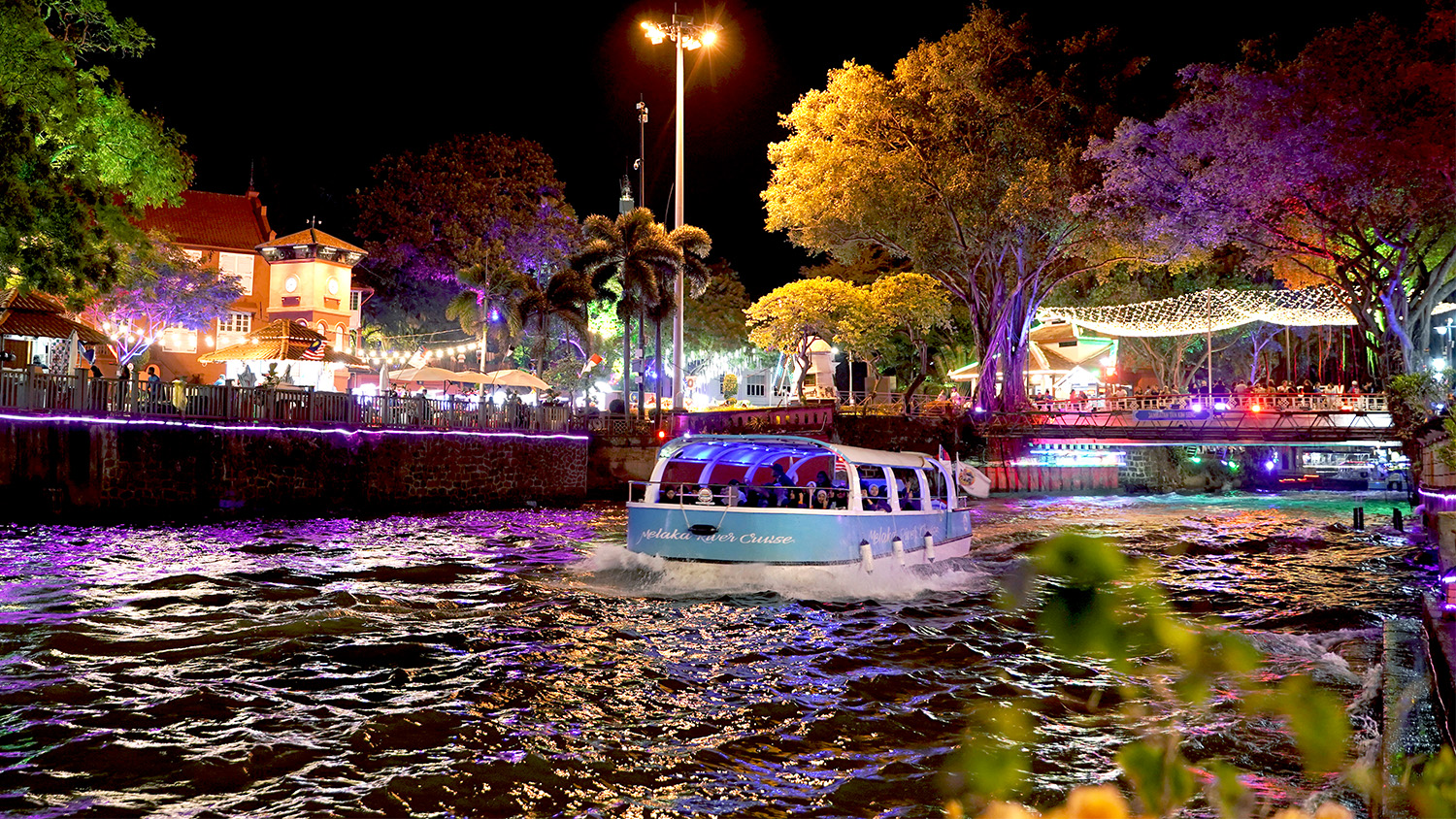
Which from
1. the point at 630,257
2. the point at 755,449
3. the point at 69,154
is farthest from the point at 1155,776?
the point at 630,257

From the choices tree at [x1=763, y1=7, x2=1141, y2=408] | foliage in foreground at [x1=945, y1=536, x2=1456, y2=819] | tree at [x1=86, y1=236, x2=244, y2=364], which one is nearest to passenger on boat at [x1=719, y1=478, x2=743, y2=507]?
foliage in foreground at [x1=945, y1=536, x2=1456, y2=819]

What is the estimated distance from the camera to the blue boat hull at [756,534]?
16.2 metres

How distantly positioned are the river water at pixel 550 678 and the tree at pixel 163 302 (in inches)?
953

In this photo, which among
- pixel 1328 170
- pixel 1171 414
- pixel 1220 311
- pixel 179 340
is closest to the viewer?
pixel 1328 170

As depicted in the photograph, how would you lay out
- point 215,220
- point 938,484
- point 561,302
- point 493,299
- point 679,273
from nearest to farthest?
point 938,484 < point 679,273 < point 561,302 < point 493,299 < point 215,220

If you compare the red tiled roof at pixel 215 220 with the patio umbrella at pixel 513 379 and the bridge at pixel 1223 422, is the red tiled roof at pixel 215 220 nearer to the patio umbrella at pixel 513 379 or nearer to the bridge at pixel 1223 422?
the patio umbrella at pixel 513 379

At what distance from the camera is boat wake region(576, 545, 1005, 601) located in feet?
54.2

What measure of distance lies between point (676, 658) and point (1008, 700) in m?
3.85

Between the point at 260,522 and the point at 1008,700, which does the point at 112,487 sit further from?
the point at 1008,700

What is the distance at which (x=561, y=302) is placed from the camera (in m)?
46.7

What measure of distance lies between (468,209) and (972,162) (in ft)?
104

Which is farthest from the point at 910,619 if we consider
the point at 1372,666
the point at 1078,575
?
the point at 1078,575

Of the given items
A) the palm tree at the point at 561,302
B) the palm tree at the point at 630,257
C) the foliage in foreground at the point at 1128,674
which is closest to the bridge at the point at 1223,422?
the palm tree at the point at 630,257

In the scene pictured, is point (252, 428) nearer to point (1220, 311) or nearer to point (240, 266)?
point (240, 266)
